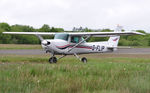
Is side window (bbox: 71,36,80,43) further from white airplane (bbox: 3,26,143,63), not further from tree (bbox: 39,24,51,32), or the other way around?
tree (bbox: 39,24,51,32)

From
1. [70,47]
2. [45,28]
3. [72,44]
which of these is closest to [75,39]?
[72,44]

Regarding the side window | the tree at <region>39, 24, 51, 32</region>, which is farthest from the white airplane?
the tree at <region>39, 24, 51, 32</region>

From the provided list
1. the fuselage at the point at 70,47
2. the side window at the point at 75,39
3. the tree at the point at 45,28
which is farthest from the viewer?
the tree at the point at 45,28

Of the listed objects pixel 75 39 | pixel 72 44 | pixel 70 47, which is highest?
pixel 75 39

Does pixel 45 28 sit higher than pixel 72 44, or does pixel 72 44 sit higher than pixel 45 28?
pixel 72 44

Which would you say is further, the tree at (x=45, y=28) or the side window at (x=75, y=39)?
the tree at (x=45, y=28)

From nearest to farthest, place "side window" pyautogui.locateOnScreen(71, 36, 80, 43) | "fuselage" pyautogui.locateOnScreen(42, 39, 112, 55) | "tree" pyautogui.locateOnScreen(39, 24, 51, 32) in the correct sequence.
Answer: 1. "fuselage" pyautogui.locateOnScreen(42, 39, 112, 55)
2. "side window" pyautogui.locateOnScreen(71, 36, 80, 43)
3. "tree" pyautogui.locateOnScreen(39, 24, 51, 32)

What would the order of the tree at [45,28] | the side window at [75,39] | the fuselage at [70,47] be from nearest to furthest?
the fuselage at [70,47], the side window at [75,39], the tree at [45,28]

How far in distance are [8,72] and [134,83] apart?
11.0 feet

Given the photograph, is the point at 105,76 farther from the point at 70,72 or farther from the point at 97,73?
the point at 70,72

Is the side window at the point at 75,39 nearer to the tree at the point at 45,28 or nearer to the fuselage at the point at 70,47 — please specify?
the fuselage at the point at 70,47

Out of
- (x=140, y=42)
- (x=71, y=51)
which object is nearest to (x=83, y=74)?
(x=71, y=51)

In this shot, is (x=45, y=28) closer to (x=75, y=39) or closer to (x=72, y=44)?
(x=75, y=39)

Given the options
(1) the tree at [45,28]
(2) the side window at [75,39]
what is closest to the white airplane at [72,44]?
(2) the side window at [75,39]
